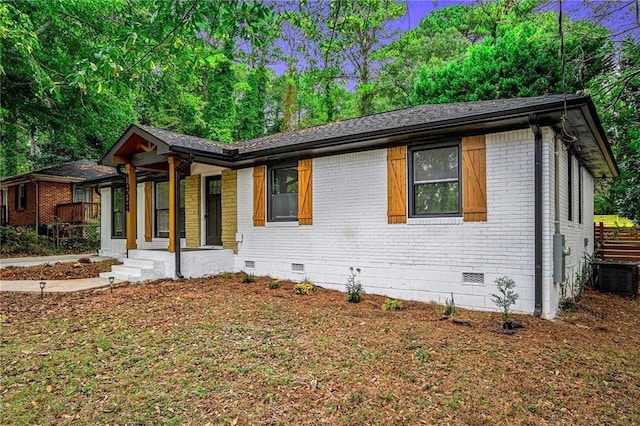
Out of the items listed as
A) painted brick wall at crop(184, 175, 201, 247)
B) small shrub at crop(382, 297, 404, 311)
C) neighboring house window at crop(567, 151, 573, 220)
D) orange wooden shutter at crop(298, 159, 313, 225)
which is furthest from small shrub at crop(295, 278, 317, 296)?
neighboring house window at crop(567, 151, 573, 220)

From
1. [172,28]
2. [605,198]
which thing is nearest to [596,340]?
[172,28]

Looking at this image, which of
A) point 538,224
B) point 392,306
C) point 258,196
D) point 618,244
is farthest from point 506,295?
point 618,244

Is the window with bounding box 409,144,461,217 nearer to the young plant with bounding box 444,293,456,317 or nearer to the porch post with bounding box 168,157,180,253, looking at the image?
the young plant with bounding box 444,293,456,317

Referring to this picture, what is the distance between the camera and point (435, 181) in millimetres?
6785

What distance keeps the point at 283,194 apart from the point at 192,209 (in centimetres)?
317

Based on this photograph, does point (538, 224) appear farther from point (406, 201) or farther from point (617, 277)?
point (617, 277)

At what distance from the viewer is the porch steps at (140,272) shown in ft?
28.1

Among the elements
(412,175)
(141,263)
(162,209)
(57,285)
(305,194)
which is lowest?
(57,285)

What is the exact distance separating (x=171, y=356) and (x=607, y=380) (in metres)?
4.42

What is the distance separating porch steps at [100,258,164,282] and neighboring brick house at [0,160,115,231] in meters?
9.97

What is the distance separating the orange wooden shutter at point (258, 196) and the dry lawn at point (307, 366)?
3.26 meters

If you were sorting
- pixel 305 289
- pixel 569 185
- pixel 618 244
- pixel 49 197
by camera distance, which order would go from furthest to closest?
pixel 49 197
pixel 618 244
pixel 569 185
pixel 305 289

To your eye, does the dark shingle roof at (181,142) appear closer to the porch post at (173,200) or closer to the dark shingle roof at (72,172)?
the porch post at (173,200)

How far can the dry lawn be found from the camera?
304 cm
